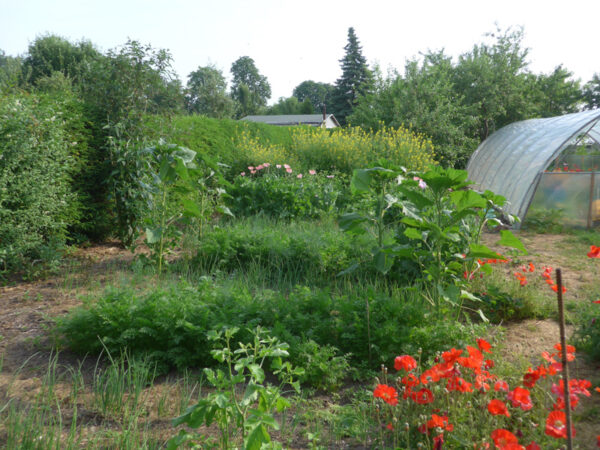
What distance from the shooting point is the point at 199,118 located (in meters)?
11.7

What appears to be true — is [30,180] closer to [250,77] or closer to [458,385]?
[458,385]

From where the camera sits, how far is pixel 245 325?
116 inches

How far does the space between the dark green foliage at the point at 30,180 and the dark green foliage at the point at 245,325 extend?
2210 millimetres

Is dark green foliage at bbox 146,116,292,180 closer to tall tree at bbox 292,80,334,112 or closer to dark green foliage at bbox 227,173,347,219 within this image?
dark green foliage at bbox 227,173,347,219

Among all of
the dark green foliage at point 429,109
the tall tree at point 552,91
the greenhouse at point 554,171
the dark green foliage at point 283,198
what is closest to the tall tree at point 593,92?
the tall tree at point 552,91

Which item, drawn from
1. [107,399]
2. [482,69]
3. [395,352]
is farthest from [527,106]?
[107,399]

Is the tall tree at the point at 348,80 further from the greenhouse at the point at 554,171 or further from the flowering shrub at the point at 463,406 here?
the flowering shrub at the point at 463,406

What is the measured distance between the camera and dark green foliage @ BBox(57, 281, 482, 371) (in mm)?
2840

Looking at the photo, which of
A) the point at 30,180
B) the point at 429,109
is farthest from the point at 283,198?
the point at 429,109

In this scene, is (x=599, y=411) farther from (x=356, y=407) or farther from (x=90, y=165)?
(x=90, y=165)

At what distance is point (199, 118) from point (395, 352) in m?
10.2

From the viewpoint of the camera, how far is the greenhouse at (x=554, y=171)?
870 cm

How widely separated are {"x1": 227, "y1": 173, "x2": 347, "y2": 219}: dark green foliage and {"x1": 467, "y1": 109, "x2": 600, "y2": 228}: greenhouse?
4298 millimetres

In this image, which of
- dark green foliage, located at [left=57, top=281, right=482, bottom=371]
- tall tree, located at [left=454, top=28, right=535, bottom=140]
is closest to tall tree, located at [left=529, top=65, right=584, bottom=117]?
tall tree, located at [left=454, top=28, right=535, bottom=140]
